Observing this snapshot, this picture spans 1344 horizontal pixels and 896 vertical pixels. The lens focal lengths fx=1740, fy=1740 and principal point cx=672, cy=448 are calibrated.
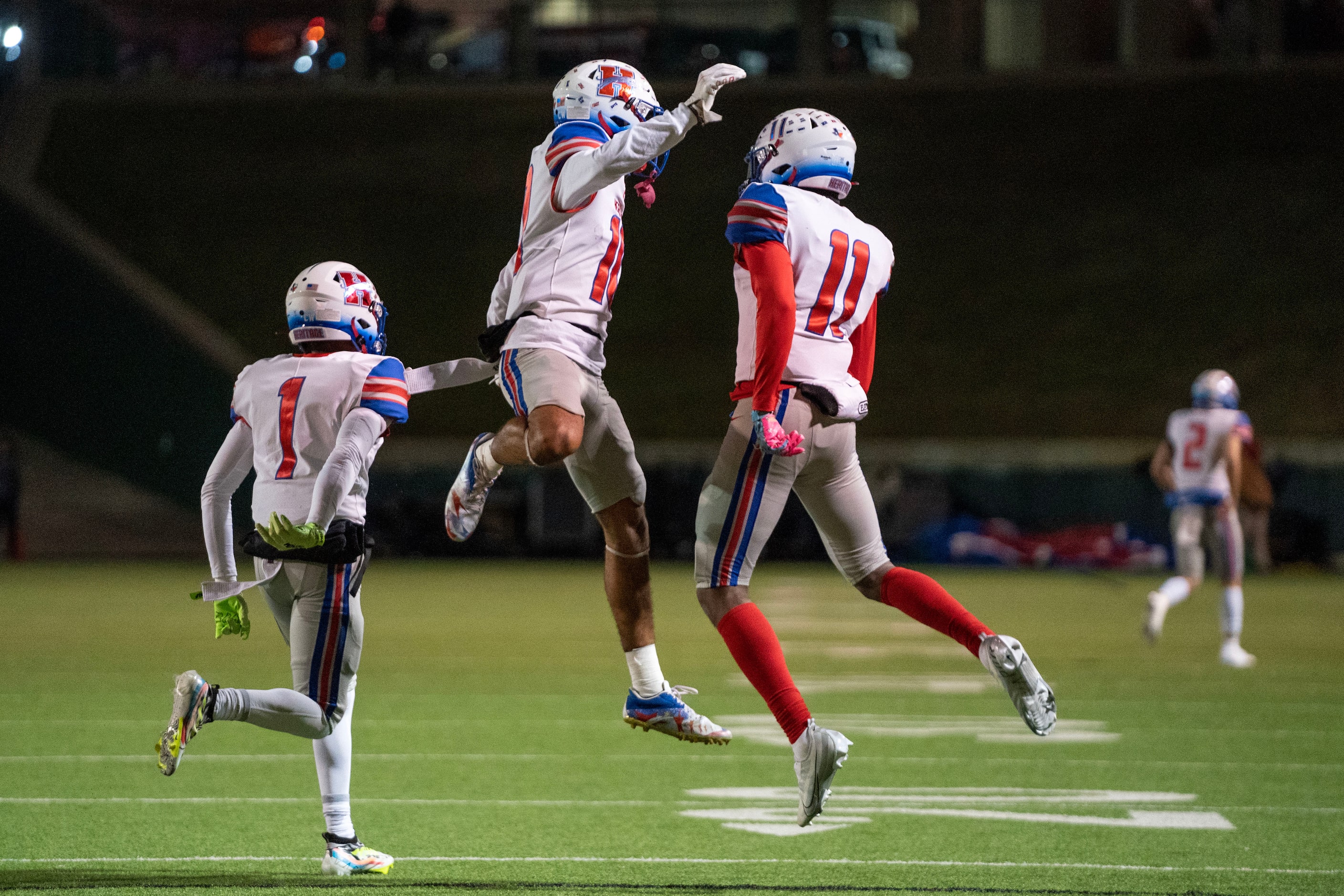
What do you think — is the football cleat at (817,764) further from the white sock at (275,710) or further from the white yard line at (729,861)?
the white sock at (275,710)

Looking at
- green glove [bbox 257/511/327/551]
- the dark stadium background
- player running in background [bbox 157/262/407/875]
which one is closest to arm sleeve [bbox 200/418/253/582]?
player running in background [bbox 157/262/407/875]

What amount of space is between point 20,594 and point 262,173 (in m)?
12.8

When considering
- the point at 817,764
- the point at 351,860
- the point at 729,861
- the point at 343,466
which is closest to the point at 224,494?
the point at 343,466

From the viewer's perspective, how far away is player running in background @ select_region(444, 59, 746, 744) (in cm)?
482

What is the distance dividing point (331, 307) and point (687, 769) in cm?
330

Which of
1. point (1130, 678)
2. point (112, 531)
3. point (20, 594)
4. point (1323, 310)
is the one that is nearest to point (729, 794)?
point (1130, 678)

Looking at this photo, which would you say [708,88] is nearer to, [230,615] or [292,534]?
[292,534]

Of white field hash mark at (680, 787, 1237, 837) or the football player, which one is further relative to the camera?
white field hash mark at (680, 787, 1237, 837)

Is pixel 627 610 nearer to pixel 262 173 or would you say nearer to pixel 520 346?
pixel 520 346

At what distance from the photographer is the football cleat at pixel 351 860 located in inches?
199

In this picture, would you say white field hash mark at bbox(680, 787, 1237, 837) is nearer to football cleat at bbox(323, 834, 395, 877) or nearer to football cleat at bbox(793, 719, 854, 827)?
football cleat at bbox(793, 719, 854, 827)

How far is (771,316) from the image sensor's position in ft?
15.4

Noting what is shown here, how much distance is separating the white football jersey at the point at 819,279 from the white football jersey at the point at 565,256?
0.39m

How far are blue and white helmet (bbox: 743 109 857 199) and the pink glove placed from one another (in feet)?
2.52
